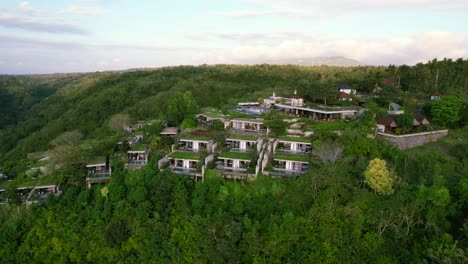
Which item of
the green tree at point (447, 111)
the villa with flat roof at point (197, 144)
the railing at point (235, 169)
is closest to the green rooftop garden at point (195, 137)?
the villa with flat roof at point (197, 144)

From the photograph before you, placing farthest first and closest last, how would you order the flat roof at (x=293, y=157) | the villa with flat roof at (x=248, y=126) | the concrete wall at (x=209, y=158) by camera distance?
the villa with flat roof at (x=248, y=126), the concrete wall at (x=209, y=158), the flat roof at (x=293, y=157)

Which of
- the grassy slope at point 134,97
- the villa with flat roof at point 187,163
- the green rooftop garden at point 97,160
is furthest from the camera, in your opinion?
the grassy slope at point 134,97

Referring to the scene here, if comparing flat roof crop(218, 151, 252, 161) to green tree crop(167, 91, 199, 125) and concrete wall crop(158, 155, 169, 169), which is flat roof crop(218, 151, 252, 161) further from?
green tree crop(167, 91, 199, 125)

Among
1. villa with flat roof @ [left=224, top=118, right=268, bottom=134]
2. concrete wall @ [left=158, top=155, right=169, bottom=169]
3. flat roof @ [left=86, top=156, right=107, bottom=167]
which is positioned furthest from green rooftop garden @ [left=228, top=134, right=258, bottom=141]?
flat roof @ [left=86, top=156, right=107, bottom=167]

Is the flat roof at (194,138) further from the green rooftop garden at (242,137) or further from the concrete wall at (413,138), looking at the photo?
the concrete wall at (413,138)

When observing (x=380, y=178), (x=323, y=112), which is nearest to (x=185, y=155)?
(x=380, y=178)

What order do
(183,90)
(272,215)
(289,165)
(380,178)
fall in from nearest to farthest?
(272,215), (380,178), (289,165), (183,90)

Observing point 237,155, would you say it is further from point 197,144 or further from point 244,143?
point 197,144
